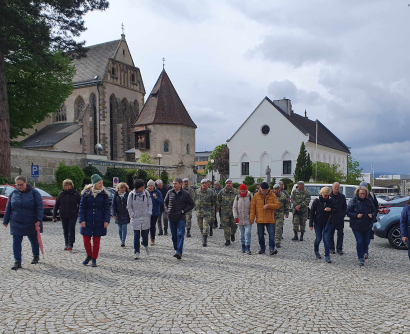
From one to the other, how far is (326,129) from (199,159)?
2520 inches

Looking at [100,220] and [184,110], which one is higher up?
[184,110]

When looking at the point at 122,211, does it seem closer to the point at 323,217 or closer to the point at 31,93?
the point at 323,217

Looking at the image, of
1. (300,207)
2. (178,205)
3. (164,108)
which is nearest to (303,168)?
(164,108)

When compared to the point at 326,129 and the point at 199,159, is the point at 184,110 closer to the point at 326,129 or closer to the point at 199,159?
the point at 326,129

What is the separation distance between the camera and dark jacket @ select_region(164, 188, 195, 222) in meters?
9.00

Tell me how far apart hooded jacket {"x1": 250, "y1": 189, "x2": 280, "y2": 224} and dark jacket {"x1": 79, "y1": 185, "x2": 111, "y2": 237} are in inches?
131

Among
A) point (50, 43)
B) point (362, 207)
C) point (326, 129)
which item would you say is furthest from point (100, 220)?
point (326, 129)

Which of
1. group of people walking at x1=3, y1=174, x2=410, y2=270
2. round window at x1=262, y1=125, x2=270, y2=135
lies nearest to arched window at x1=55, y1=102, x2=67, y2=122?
round window at x1=262, y1=125, x2=270, y2=135

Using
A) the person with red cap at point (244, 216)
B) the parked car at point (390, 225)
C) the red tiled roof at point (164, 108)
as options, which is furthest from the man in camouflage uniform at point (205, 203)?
the red tiled roof at point (164, 108)

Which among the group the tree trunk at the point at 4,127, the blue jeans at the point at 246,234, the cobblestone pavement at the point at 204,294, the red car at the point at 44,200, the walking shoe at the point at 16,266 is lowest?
the cobblestone pavement at the point at 204,294

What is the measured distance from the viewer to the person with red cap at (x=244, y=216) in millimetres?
9844

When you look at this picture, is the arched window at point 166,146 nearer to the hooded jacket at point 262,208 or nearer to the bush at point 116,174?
the bush at point 116,174

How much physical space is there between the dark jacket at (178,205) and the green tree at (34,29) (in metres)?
14.7

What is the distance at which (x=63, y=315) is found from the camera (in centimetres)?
498
